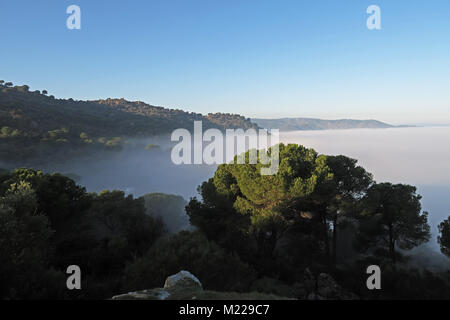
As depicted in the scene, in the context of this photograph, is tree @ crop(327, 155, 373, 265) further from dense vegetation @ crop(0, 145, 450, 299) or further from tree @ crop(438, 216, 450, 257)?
tree @ crop(438, 216, 450, 257)

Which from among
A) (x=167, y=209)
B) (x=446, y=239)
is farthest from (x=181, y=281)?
(x=167, y=209)

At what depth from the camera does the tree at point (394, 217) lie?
18141mm

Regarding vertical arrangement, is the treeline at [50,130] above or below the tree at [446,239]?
above

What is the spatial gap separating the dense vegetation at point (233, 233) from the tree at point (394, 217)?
0.26ft

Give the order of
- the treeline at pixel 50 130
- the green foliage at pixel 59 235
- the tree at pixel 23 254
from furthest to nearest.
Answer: the treeline at pixel 50 130 < the green foliage at pixel 59 235 < the tree at pixel 23 254

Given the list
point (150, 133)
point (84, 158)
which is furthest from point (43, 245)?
point (150, 133)

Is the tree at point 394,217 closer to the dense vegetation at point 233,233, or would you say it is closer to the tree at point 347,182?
the dense vegetation at point 233,233

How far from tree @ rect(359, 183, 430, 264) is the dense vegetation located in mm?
80

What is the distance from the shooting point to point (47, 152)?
7788cm

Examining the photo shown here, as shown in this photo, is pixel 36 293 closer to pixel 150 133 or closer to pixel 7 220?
pixel 7 220

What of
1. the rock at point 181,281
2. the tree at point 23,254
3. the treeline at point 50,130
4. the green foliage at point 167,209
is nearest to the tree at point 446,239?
the rock at point 181,281

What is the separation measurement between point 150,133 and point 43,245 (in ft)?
462

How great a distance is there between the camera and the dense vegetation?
1070 centimetres

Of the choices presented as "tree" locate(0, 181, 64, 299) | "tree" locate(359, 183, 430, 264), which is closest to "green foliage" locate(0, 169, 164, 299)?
"tree" locate(0, 181, 64, 299)
